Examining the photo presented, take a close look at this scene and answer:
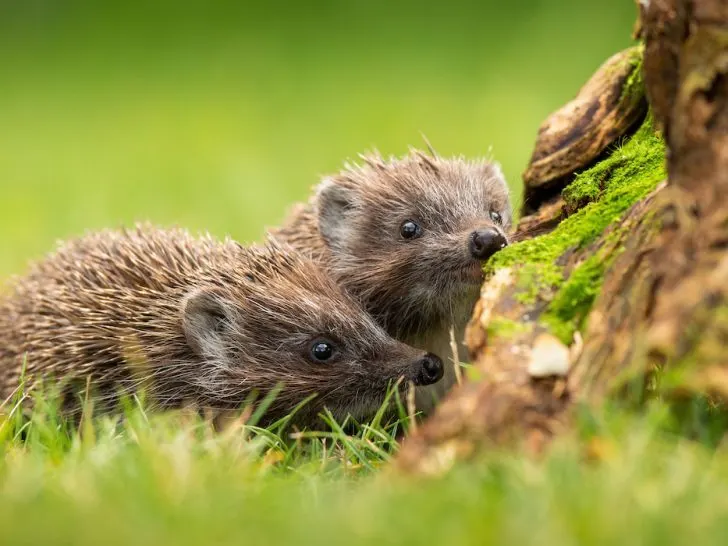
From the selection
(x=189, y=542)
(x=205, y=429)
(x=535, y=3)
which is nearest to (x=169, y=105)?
(x=535, y=3)

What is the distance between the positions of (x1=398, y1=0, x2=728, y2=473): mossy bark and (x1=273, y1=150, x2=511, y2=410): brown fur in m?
1.32

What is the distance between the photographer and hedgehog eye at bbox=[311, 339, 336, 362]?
16.0ft

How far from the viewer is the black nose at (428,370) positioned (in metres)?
4.65

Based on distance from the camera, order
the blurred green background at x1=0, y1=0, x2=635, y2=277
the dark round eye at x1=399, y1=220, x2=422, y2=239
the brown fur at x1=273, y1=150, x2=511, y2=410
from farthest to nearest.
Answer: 1. the blurred green background at x1=0, y1=0, x2=635, y2=277
2. the dark round eye at x1=399, y1=220, x2=422, y2=239
3. the brown fur at x1=273, y1=150, x2=511, y2=410

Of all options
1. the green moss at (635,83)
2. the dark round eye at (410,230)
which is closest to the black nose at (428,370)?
the dark round eye at (410,230)

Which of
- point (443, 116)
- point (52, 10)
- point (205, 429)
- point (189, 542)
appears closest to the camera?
point (189, 542)

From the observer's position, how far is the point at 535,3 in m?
16.5

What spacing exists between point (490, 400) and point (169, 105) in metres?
12.8

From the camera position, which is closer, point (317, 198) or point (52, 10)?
point (317, 198)

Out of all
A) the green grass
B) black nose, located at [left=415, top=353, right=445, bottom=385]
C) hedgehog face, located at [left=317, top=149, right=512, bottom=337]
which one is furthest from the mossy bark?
hedgehog face, located at [left=317, top=149, right=512, bottom=337]

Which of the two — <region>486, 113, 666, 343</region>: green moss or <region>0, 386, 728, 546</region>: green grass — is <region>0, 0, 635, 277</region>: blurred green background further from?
<region>0, 386, 728, 546</region>: green grass

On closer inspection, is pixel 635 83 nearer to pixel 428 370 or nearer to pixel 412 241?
pixel 412 241

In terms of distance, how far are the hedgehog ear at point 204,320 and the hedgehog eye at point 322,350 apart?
0.45 m

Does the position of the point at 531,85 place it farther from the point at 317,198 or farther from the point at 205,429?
the point at 205,429
